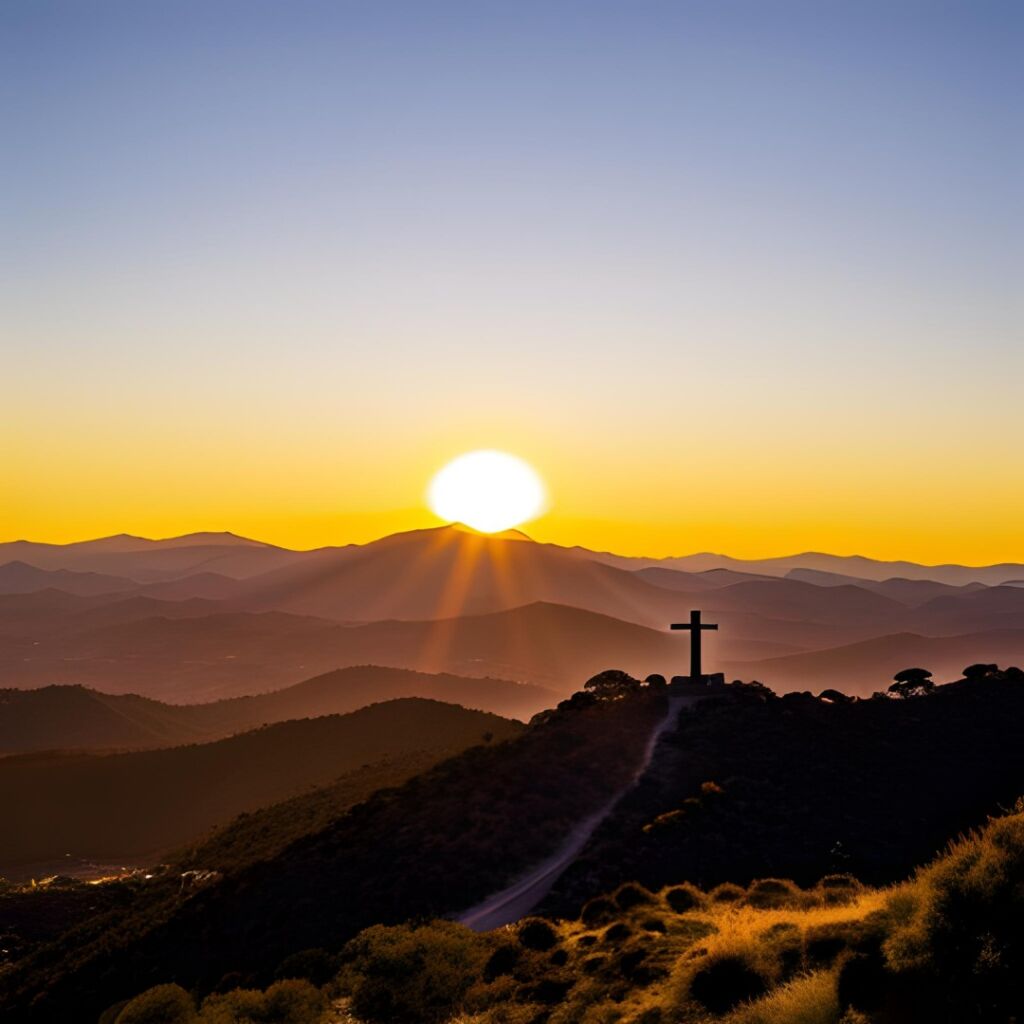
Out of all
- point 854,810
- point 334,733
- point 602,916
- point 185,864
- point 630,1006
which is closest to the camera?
point 630,1006

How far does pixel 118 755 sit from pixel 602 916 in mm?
72600

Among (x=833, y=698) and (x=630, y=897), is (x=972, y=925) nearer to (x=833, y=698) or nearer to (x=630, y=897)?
(x=630, y=897)

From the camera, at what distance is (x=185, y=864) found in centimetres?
4306

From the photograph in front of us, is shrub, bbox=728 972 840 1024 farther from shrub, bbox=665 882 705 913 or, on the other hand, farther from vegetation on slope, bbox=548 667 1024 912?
vegetation on slope, bbox=548 667 1024 912

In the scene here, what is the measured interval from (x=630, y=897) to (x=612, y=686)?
80.1 feet

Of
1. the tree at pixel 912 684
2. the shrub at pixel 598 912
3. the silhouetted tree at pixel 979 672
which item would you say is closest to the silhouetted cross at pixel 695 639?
the tree at pixel 912 684

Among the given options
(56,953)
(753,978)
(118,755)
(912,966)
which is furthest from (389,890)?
(118,755)

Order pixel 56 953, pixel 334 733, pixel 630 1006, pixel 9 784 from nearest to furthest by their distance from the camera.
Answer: pixel 630 1006, pixel 56 953, pixel 9 784, pixel 334 733

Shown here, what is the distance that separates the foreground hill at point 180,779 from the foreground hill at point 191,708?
21.2 meters

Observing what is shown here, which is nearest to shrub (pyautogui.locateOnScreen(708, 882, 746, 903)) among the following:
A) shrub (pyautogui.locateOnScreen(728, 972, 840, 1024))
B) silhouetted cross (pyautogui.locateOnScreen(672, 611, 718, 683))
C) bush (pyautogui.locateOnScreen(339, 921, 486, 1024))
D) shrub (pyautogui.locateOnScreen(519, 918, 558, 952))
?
shrub (pyautogui.locateOnScreen(519, 918, 558, 952))

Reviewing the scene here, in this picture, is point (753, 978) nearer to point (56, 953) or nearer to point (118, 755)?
point (56, 953)

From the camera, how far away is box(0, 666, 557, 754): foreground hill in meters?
124

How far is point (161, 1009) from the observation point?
902 inches

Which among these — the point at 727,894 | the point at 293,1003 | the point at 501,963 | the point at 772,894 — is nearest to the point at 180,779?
the point at 293,1003
